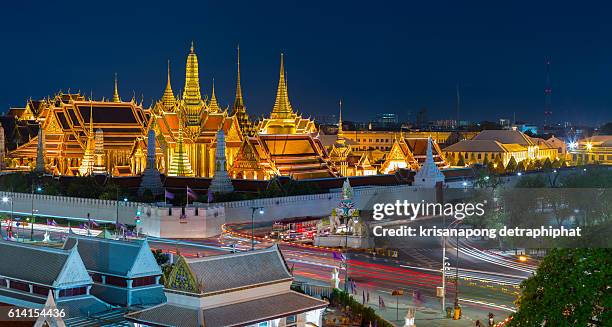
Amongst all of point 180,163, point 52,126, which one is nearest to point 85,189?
point 180,163

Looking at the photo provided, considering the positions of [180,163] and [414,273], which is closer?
[414,273]

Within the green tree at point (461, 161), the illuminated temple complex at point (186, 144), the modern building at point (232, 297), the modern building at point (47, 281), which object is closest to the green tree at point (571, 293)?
the modern building at point (232, 297)

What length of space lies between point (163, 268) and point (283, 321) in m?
7.47

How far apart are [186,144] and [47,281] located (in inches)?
1802

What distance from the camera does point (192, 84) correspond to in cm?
8094

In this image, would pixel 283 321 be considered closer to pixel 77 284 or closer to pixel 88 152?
pixel 77 284

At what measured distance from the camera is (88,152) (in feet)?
248

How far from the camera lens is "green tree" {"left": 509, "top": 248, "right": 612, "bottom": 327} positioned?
21706 millimetres

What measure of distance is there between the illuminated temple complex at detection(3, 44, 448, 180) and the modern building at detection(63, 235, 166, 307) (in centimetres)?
3418

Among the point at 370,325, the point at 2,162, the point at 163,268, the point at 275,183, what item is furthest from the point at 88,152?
the point at 370,325

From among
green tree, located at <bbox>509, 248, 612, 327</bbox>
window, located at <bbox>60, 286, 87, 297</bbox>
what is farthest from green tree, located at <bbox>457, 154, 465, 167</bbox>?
green tree, located at <bbox>509, 248, 612, 327</bbox>

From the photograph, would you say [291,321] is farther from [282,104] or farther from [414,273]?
[282,104]

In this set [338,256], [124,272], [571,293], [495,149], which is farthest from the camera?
[495,149]

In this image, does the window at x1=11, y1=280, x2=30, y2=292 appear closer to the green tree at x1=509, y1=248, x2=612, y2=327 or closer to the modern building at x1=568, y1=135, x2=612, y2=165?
the green tree at x1=509, y1=248, x2=612, y2=327
